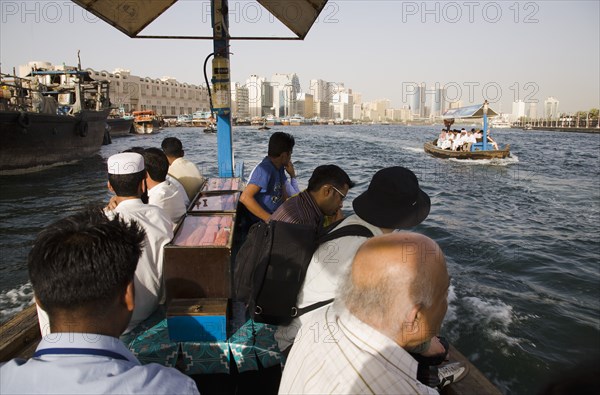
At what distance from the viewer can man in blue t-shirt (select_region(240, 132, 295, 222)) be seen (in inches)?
157

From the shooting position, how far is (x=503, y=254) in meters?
8.35

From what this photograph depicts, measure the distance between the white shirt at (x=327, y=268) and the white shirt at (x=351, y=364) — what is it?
2.25ft

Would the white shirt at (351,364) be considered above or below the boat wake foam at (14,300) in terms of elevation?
above

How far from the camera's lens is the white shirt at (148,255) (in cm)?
241

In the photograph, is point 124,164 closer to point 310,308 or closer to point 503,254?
point 310,308

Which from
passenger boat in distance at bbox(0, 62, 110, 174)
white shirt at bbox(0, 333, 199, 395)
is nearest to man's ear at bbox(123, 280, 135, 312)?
white shirt at bbox(0, 333, 199, 395)

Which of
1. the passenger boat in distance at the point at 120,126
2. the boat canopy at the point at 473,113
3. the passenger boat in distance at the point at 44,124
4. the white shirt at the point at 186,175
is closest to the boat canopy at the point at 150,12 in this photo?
the white shirt at the point at 186,175

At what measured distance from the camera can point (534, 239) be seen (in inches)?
376

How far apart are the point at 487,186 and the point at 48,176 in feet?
62.0

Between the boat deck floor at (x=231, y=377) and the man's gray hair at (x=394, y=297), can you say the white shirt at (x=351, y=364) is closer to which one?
the man's gray hair at (x=394, y=297)

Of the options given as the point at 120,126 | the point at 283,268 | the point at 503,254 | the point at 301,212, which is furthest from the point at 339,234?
the point at 120,126

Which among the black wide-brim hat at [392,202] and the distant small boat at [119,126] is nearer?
the black wide-brim hat at [392,202]

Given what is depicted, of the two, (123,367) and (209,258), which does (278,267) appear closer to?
(209,258)

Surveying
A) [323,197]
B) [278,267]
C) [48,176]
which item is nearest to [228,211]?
[323,197]
